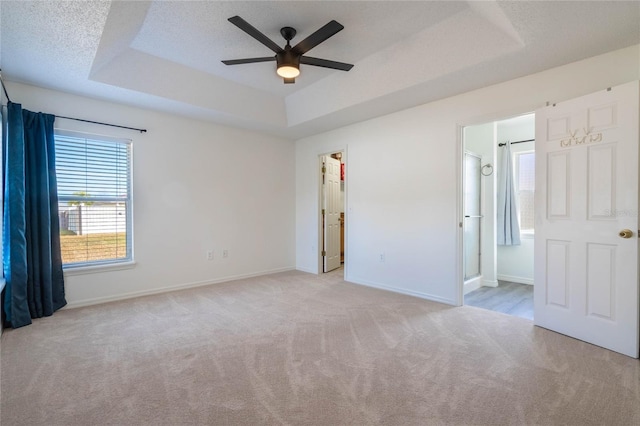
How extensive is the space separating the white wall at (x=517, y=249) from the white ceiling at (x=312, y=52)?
2.28m

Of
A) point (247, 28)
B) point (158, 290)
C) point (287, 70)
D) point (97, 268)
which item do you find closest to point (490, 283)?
Result: point (287, 70)

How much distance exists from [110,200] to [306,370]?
329cm

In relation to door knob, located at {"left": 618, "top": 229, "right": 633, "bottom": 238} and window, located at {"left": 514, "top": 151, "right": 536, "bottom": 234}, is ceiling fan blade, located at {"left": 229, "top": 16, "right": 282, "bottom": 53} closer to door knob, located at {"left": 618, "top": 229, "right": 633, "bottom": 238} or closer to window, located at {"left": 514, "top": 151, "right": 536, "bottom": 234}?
door knob, located at {"left": 618, "top": 229, "right": 633, "bottom": 238}

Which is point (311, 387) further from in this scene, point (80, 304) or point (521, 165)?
point (521, 165)

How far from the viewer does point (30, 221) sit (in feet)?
10.1

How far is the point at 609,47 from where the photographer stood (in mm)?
2449

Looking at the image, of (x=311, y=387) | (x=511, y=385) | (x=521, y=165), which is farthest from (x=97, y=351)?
(x=521, y=165)

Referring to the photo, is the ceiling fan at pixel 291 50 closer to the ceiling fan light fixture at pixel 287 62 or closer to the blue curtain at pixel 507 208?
the ceiling fan light fixture at pixel 287 62

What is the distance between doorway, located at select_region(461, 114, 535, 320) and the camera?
431cm

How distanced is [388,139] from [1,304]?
15.3 feet

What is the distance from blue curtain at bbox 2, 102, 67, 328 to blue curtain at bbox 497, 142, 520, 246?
6104 millimetres

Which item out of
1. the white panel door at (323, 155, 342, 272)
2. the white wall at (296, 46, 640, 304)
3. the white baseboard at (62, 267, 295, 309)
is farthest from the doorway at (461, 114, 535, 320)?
the white baseboard at (62, 267, 295, 309)

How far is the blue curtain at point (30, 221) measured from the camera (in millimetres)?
2908

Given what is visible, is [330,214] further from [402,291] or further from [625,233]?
[625,233]
